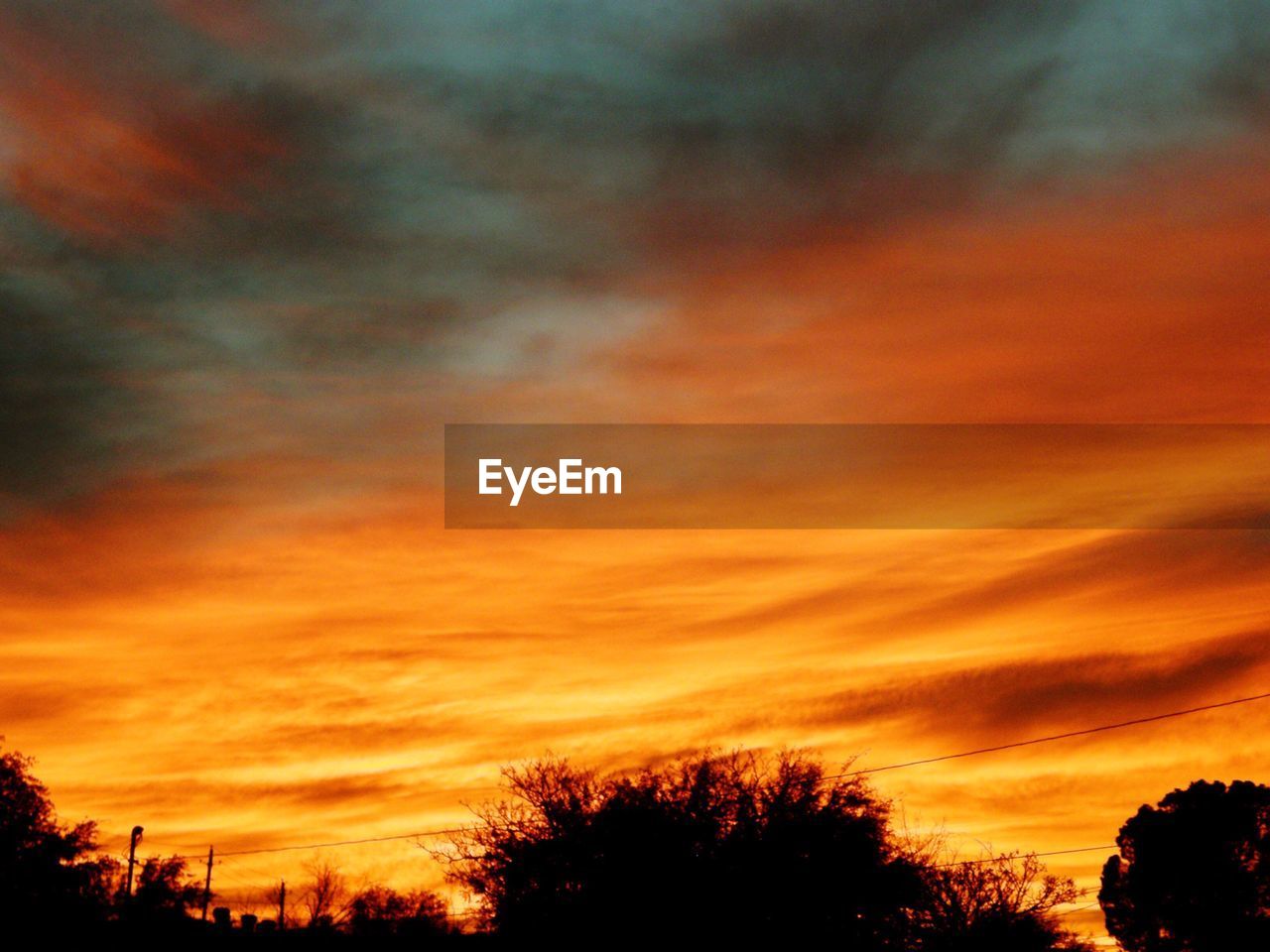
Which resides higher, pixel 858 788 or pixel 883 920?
pixel 858 788

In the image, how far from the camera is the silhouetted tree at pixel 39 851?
212 feet

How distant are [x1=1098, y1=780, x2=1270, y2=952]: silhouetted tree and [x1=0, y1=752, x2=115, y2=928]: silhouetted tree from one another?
66.3 metres

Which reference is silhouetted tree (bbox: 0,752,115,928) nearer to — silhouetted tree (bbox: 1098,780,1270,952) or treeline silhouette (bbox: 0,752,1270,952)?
treeline silhouette (bbox: 0,752,1270,952)

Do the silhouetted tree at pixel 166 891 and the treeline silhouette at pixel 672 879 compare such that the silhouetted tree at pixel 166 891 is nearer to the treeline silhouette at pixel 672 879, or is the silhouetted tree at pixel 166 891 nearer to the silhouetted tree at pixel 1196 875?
the treeline silhouette at pixel 672 879

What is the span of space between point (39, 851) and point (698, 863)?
123 ft

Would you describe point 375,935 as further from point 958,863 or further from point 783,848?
point 958,863

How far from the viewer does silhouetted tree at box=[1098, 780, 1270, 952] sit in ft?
284

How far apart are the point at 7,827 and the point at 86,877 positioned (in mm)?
4755

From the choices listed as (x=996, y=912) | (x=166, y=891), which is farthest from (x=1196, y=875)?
(x=166, y=891)

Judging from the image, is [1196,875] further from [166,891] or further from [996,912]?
[166,891]

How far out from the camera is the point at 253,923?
7100 cm

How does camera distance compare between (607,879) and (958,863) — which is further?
(958,863)

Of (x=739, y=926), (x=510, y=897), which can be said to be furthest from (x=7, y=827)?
(x=739, y=926)

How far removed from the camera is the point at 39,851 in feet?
221
